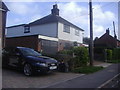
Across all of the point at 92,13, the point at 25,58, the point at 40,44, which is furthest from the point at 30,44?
the point at 25,58

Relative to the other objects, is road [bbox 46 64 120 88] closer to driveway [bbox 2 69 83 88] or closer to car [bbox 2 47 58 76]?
driveway [bbox 2 69 83 88]

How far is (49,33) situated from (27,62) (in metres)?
16.7

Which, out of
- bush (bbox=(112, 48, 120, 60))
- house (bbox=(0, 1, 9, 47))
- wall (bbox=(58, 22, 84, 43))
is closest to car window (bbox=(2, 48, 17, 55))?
house (bbox=(0, 1, 9, 47))

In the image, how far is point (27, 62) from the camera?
9055 millimetres

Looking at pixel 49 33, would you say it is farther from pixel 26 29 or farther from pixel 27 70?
pixel 27 70

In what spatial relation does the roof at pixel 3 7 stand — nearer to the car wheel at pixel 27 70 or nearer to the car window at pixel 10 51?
the car window at pixel 10 51

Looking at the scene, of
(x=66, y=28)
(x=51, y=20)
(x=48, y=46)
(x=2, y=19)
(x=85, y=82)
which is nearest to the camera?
Answer: (x=85, y=82)

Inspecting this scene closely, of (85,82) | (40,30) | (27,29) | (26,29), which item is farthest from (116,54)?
(85,82)

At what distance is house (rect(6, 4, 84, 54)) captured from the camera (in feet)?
59.7

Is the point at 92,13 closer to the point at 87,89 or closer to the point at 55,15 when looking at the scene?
the point at 87,89

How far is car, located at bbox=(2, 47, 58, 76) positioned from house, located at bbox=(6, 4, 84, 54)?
22.7 feet

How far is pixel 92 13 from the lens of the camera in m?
14.2

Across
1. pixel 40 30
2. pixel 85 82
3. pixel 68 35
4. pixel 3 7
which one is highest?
pixel 3 7

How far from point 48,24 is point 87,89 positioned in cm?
2040
